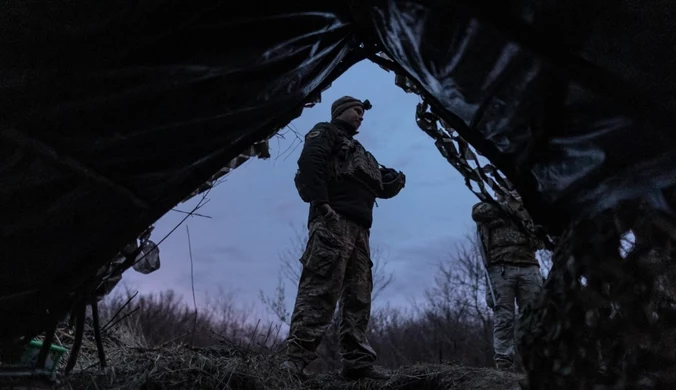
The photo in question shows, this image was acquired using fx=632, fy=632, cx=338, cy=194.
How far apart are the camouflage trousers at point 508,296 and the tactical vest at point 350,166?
79.4 inches

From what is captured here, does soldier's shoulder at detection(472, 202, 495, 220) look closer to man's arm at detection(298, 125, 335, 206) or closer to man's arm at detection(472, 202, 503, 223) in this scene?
man's arm at detection(472, 202, 503, 223)

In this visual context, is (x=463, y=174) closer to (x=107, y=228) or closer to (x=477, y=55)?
(x=477, y=55)

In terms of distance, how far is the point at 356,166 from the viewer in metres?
4.66

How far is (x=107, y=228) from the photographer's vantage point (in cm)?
228

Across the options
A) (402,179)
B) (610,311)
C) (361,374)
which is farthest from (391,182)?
(610,311)

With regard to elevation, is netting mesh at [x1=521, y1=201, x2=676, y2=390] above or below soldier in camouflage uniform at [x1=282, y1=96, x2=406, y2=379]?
below

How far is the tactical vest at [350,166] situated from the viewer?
183 inches

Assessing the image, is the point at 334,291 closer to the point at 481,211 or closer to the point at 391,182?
the point at 391,182

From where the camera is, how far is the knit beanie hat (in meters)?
5.01

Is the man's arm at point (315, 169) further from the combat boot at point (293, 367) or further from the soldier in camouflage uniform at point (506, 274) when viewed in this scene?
the soldier in camouflage uniform at point (506, 274)

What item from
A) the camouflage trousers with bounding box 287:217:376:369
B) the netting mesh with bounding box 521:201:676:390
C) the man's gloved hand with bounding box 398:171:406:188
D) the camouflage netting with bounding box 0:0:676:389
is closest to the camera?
the netting mesh with bounding box 521:201:676:390

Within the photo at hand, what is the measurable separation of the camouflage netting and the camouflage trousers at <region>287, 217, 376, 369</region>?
1.81m

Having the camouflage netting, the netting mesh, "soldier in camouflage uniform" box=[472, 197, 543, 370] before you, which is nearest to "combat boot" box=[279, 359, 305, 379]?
the camouflage netting

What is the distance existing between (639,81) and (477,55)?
52cm
